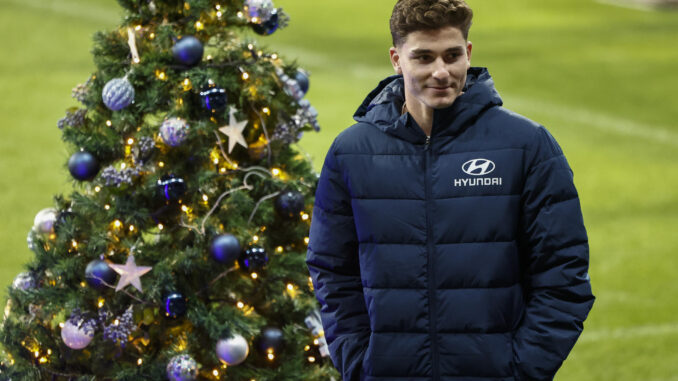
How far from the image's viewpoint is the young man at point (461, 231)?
267cm

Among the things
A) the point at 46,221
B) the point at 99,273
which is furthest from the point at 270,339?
the point at 46,221

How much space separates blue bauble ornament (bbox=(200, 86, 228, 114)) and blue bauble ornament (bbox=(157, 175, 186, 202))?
0.98ft

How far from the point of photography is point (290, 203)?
4297mm

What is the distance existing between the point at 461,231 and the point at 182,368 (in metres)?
1.74

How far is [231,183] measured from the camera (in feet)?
14.1

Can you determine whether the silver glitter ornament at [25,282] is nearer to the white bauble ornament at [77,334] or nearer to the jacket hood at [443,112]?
the white bauble ornament at [77,334]

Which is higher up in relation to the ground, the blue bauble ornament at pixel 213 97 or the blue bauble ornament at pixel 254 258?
the blue bauble ornament at pixel 213 97

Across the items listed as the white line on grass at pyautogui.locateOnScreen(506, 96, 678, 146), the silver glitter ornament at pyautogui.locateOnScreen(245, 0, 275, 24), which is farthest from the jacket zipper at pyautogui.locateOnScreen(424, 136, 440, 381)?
the white line on grass at pyautogui.locateOnScreen(506, 96, 678, 146)

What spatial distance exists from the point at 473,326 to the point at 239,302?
1768mm

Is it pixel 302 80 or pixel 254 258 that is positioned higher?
pixel 302 80

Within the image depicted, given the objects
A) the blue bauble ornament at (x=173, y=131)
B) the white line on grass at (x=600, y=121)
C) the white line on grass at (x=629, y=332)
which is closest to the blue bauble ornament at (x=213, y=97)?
the blue bauble ornament at (x=173, y=131)

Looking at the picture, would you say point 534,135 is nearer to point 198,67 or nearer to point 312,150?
point 198,67

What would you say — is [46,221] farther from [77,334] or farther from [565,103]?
[565,103]

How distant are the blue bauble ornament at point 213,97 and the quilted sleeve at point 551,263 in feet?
5.74
